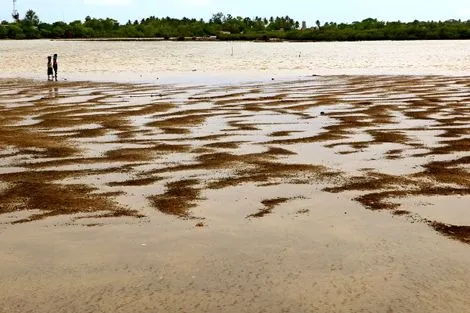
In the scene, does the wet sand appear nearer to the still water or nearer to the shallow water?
the shallow water

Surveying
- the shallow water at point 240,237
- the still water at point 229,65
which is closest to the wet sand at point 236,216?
the shallow water at point 240,237

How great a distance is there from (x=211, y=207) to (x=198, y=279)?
6.72 ft

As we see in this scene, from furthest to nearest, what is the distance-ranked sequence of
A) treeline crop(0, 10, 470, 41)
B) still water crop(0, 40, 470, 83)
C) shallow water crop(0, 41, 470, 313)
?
treeline crop(0, 10, 470, 41) < still water crop(0, 40, 470, 83) < shallow water crop(0, 41, 470, 313)

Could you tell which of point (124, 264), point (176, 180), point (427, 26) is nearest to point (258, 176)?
point (176, 180)

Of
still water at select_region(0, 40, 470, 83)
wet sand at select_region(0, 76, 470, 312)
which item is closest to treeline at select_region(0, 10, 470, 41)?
still water at select_region(0, 40, 470, 83)

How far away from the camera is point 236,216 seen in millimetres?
6594

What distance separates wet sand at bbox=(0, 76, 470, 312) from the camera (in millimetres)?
4672

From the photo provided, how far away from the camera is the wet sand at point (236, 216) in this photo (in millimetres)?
4672

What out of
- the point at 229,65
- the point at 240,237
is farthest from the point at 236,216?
the point at 229,65

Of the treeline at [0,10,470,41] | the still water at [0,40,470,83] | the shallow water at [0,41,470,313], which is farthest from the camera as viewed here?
the treeline at [0,10,470,41]

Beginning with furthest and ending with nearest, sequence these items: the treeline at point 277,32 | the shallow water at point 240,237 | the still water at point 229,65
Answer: the treeline at point 277,32, the still water at point 229,65, the shallow water at point 240,237

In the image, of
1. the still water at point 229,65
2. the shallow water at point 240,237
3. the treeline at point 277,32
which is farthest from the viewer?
the treeline at point 277,32

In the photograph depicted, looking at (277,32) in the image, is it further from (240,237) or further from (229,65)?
(240,237)

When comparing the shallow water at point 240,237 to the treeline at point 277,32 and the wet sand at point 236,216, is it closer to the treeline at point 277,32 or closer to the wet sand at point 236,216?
the wet sand at point 236,216
